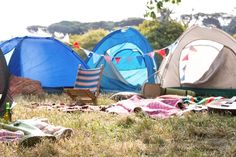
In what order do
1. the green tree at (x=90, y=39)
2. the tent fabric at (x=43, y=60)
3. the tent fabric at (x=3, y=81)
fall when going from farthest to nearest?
1. the green tree at (x=90, y=39)
2. the tent fabric at (x=43, y=60)
3. the tent fabric at (x=3, y=81)

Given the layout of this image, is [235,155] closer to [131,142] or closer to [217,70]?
[131,142]

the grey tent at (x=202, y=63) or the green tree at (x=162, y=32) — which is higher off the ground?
the green tree at (x=162, y=32)

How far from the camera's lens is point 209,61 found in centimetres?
969

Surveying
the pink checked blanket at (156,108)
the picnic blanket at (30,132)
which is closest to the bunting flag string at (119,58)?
the pink checked blanket at (156,108)

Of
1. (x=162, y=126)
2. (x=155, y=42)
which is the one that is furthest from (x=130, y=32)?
(x=162, y=126)

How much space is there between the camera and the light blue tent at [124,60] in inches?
416

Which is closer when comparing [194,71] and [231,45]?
[231,45]

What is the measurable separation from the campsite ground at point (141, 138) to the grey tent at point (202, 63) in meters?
3.93

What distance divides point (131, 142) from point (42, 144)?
2.54 ft

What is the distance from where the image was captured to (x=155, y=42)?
52.5ft

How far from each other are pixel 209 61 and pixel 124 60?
8.44 feet

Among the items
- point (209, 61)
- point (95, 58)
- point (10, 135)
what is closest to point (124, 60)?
point (95, 58)

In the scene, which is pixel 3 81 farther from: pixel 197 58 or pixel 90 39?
pixel 90 39

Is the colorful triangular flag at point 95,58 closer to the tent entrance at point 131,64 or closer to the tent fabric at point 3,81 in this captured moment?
the tent entrance at point 131,64
